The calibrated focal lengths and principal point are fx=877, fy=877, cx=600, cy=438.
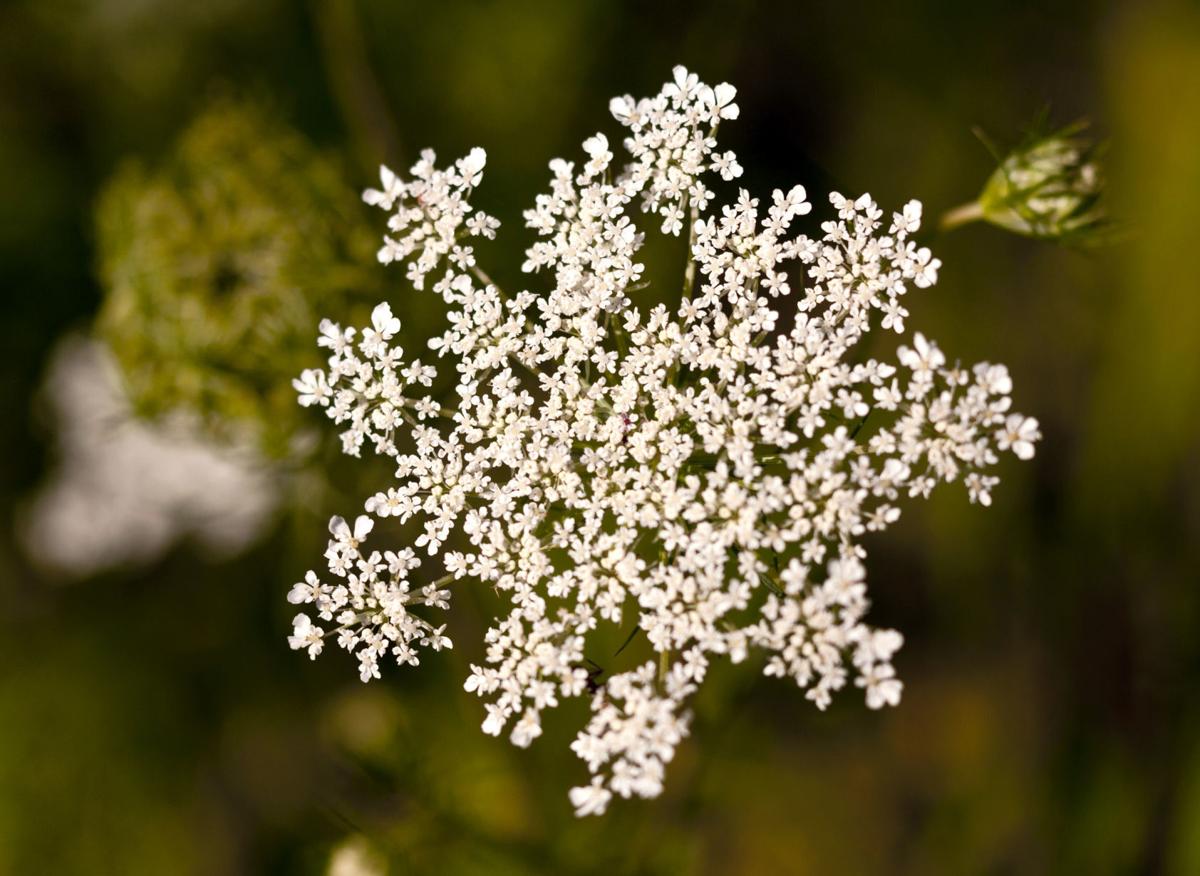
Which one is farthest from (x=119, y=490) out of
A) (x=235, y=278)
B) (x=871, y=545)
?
(x=871, y=545)

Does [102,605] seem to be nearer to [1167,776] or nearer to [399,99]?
[399,99]

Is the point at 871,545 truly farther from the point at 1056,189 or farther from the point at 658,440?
the point at 658,440

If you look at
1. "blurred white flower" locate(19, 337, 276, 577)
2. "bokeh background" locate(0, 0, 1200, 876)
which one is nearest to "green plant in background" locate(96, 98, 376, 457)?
"blurred white flower" locate(19, 337, 276, 577)

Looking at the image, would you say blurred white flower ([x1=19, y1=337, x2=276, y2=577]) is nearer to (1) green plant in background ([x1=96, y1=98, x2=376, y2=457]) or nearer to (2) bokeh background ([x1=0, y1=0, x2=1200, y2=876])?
(2) bokeh background ([x1=0, y1=0, x2=1200, y2=876])

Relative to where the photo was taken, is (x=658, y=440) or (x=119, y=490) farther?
(x=119, y=490)

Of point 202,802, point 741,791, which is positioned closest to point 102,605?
point 202,802
